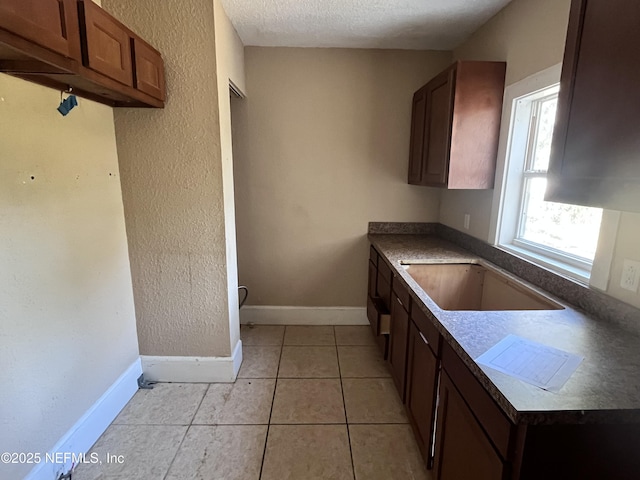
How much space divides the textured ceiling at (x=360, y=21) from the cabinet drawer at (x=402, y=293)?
5.78ft

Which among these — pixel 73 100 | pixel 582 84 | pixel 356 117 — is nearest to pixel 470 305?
pixel 582 84

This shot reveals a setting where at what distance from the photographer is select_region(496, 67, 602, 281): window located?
5.42 ft

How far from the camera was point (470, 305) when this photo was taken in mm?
2221

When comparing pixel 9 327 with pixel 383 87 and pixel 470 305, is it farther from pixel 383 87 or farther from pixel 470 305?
pixel 383 87

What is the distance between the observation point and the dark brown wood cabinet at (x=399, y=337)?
1.92 meters

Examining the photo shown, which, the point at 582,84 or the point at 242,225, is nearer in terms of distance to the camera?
the point at 582,84

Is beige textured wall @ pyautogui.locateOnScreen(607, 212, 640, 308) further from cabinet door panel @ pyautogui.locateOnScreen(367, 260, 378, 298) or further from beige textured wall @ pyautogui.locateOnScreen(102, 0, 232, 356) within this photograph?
beige textured wall @ pyautogui.locateOnScreen(102, 0, 232, 356)

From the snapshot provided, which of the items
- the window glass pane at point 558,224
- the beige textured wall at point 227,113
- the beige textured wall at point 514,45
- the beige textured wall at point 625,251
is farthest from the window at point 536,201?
the beige textured wall at point 227,113

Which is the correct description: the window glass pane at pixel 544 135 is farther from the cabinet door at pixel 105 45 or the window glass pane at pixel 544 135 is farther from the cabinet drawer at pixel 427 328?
the cabinet door at pixel 105 45

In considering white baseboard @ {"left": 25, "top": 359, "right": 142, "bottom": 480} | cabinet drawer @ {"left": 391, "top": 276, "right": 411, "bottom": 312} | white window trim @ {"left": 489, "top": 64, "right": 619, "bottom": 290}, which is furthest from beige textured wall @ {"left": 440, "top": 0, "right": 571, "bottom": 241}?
white baseboard @ {"left": 25, "top": 359, "right": 142, "bottom": 480}

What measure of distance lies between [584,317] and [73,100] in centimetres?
249

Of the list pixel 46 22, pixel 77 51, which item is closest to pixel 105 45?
pixel 77 51

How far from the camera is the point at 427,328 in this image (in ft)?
5.03

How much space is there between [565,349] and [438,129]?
1687mm
